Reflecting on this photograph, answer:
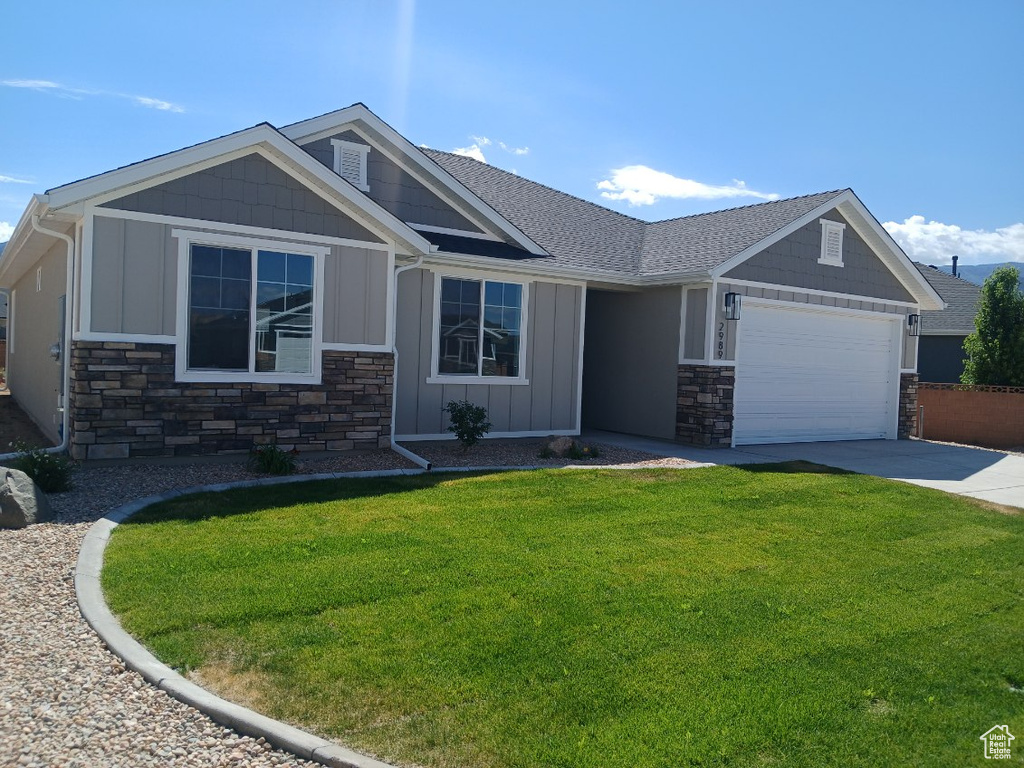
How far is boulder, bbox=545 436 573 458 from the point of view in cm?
1157

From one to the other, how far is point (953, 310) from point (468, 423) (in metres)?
18.4

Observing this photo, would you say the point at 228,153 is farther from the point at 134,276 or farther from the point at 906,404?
the point at 906,404

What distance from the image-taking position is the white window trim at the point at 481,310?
12.1m

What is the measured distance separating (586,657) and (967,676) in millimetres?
2057

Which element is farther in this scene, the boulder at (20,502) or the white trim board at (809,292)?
the white trim board at (809,292)

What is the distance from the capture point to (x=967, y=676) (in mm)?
4375

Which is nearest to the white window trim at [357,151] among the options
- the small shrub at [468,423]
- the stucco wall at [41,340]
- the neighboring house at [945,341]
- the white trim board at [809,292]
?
the small shrub at [468,423]

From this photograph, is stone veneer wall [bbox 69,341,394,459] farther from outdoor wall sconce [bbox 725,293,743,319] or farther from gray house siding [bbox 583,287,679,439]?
outdoor wall sconce [bbox 725,293,743,319]

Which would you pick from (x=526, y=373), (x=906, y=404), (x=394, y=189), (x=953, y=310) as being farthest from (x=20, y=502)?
(x=953, y=310)

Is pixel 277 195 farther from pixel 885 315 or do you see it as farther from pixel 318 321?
pixel 885 315

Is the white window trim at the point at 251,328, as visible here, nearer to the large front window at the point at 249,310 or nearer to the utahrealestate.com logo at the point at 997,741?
the large front window at the point at 249,310

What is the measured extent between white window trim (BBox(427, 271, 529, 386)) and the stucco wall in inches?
196

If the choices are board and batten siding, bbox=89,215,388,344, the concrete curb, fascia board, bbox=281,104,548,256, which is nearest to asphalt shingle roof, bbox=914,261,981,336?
fascia board, bbox=281,104,548,256

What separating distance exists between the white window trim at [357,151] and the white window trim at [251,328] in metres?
2.84
